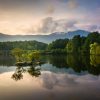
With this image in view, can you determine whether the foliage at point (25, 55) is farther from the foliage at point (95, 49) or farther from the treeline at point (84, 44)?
the treeline at point (84, 44)

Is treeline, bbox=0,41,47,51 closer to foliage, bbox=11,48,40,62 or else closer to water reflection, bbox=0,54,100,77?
foliage, bbox=11,48,40,62

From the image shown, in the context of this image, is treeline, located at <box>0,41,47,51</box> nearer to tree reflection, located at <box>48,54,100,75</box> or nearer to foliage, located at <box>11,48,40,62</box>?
foliage, located at <box>11,48,40,62</box>

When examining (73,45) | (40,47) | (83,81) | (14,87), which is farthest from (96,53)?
(40,47)

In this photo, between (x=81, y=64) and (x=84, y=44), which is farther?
(x=84, y=44)

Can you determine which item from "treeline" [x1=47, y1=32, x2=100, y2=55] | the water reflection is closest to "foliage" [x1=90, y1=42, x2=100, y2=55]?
"treeline" [x1=47, y1=32, x2=100, y2=55]

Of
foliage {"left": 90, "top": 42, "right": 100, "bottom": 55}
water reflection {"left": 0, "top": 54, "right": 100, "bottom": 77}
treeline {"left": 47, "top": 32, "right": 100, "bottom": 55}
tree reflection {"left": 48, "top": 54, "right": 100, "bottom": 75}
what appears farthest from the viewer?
treeline {"left": 47, "top": 32, "right": 100, "bottom": 55}

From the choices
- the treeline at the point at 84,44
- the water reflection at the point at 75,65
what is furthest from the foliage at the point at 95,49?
the water reflection at the point at 75,65

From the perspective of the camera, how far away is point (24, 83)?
75.4 feet

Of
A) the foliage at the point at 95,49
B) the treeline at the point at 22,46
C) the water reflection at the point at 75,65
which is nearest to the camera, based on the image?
the water reflection at the point at 75,65

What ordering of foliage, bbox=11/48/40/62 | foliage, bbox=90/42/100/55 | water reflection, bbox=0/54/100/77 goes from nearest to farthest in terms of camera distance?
water reflection, bbox=0/54/100/77, foliage, bbox=11/48/40/62, foliage, bbox=90/42/100/55

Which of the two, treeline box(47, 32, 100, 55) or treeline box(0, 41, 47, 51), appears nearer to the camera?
treeline box(47, 32, 100, 55)

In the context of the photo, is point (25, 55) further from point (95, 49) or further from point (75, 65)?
point (95, 49)

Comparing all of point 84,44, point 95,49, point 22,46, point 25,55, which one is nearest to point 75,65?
point 25,55

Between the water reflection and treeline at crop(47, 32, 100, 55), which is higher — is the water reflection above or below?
below
